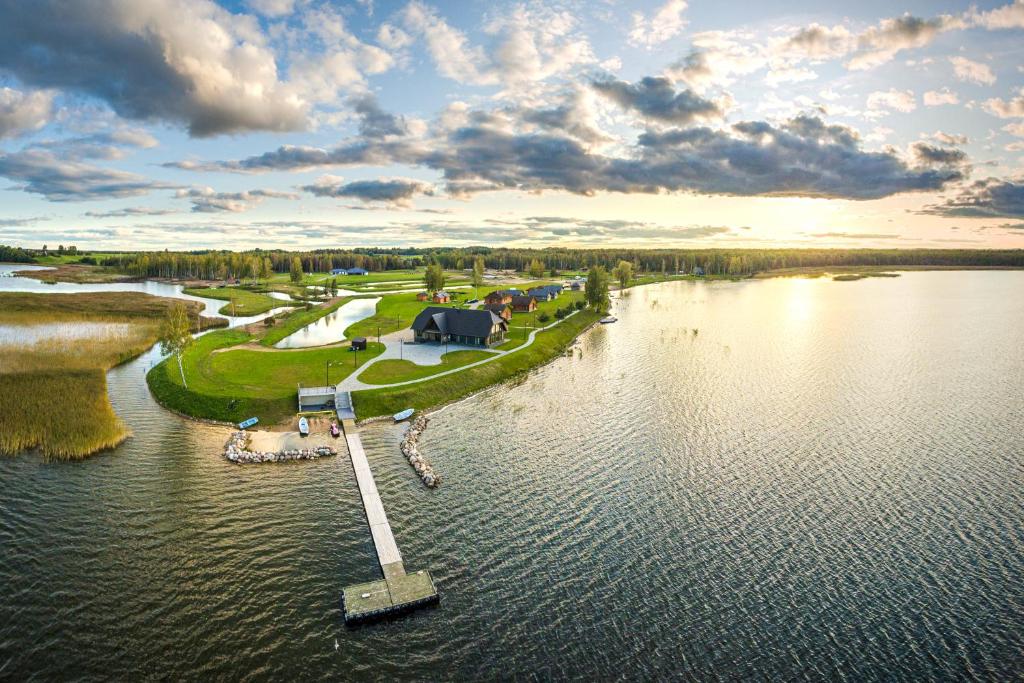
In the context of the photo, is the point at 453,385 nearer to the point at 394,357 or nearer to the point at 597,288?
the point at 394,357

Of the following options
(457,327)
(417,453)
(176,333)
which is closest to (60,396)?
(176,333)

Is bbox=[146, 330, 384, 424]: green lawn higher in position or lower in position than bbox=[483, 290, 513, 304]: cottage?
lower

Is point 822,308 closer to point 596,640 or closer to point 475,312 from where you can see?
point 475,312

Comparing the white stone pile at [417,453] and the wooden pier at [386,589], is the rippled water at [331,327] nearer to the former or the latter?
the white stone pile at [417,453]

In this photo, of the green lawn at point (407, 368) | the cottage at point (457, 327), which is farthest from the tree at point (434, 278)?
the green lawn at point (407, 368)

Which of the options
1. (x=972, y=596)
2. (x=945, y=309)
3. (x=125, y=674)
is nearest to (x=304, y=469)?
(x=125, y=674)

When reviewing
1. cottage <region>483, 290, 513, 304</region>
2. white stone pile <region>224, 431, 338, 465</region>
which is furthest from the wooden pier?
cottage <region>483, 290, 513, 304</region>

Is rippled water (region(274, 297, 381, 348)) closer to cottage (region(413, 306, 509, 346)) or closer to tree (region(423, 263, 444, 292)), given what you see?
cottage (region(413, 306, 509, 346))
